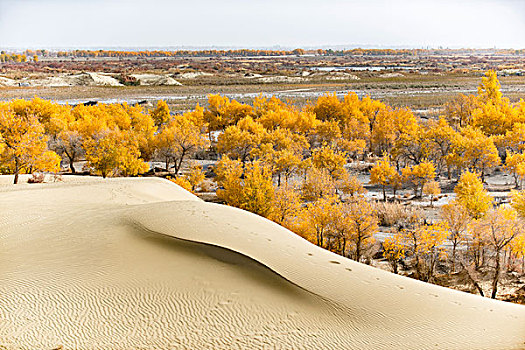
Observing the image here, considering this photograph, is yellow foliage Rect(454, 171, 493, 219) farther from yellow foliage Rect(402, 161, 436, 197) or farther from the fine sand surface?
the fine sand surface

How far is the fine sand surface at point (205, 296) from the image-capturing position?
13.0m

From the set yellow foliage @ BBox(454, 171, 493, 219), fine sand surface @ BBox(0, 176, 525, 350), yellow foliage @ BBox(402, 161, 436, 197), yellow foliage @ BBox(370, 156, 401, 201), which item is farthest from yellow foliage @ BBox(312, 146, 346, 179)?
fine sand surface @ BBox(0, 176, 525, 350)

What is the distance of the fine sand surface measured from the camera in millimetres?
12953

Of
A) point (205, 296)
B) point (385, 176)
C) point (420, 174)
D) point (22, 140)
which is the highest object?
point (22, 140)

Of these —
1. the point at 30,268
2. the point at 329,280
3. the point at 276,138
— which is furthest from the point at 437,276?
the point at 276,138

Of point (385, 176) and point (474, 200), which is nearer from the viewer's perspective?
Answer: point (474, 200)

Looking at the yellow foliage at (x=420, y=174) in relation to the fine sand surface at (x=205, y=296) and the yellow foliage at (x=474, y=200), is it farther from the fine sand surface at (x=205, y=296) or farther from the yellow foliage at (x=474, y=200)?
the fine sand surface at (x=205, y=296)

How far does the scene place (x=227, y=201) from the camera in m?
39.3

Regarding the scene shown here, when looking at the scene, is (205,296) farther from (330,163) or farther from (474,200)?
(330,163)

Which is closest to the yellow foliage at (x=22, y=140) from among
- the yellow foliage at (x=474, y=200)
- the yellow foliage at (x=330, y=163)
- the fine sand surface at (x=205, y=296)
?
the fine sand surface at (x=205, y=296)

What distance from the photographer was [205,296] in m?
14.6

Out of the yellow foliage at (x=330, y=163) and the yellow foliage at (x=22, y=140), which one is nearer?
the yellow foliage at (x=22, y=140)

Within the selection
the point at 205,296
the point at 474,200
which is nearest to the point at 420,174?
the point at 474,200

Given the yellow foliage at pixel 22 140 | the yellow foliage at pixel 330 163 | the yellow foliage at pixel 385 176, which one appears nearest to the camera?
the yellow foliage at pixel 22 140
